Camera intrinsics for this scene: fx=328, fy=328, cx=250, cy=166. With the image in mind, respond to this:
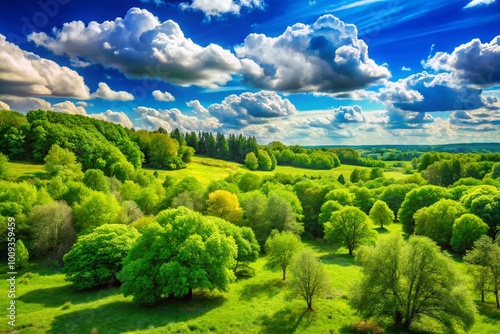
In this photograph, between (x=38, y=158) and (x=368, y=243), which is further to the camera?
(x=38, y=158)

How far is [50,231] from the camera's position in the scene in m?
53.0

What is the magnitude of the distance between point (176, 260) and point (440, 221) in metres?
52.7

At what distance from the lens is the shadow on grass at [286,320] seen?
3253cm

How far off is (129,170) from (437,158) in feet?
422

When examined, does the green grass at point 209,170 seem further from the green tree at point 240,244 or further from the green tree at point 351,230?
the green tree at point 240,244

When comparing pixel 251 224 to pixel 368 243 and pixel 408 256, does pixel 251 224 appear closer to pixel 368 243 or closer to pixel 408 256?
pixel 368 243

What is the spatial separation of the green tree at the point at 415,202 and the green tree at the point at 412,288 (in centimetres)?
4857

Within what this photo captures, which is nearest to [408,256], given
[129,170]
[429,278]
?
[429,278]

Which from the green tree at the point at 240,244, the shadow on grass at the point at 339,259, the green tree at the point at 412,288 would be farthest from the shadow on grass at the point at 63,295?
the shadow on grass at the point at 339,259

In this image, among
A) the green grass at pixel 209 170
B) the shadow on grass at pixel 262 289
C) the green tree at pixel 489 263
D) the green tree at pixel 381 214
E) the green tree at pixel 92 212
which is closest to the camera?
the green tree at pixel 489 263

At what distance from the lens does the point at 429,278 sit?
1231 inches

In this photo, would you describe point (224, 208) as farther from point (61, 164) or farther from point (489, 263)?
point (61, 164)

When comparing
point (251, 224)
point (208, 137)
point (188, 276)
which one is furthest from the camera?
point (208, 137)

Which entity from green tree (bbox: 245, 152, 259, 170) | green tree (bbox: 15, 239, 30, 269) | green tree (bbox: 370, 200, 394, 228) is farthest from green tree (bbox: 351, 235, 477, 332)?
green tree (bbox: 245, 152, 259, 170)
